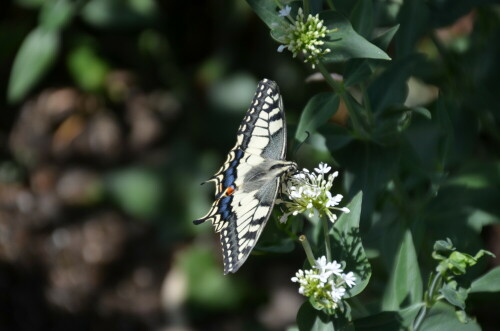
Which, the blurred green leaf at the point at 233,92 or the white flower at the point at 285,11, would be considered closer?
the white flower at the point at 285,11

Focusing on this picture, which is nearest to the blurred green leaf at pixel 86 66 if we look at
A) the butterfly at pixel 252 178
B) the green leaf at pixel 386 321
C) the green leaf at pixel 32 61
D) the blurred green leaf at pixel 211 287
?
the green leaf at pixel 32 61

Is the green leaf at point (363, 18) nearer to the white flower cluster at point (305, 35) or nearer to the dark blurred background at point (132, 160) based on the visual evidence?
the white flower cluster at point (305, 35)

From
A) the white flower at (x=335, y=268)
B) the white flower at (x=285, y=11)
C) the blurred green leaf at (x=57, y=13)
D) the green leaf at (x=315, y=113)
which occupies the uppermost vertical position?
the white flower at (x=285, y=11)

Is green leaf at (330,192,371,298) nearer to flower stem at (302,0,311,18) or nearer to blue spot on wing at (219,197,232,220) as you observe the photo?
blue spot on wing at (219,197,232,220)

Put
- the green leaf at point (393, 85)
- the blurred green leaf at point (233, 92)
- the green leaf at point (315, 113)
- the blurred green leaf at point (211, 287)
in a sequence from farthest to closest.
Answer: the blurred green leaf at point (233, 92) → the blurred green leaf at point (211, 287) → the green leaf at point (393, 85) → the green leaf at point (315, 113)

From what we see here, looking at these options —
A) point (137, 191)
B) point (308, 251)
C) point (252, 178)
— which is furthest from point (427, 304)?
point (137, 191)

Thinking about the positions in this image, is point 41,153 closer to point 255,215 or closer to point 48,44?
point 48,44

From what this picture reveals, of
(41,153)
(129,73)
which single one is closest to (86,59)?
(129,73)

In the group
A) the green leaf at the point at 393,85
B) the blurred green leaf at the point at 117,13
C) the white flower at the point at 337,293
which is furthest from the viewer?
the blurred green leaf at the point at 117,13
